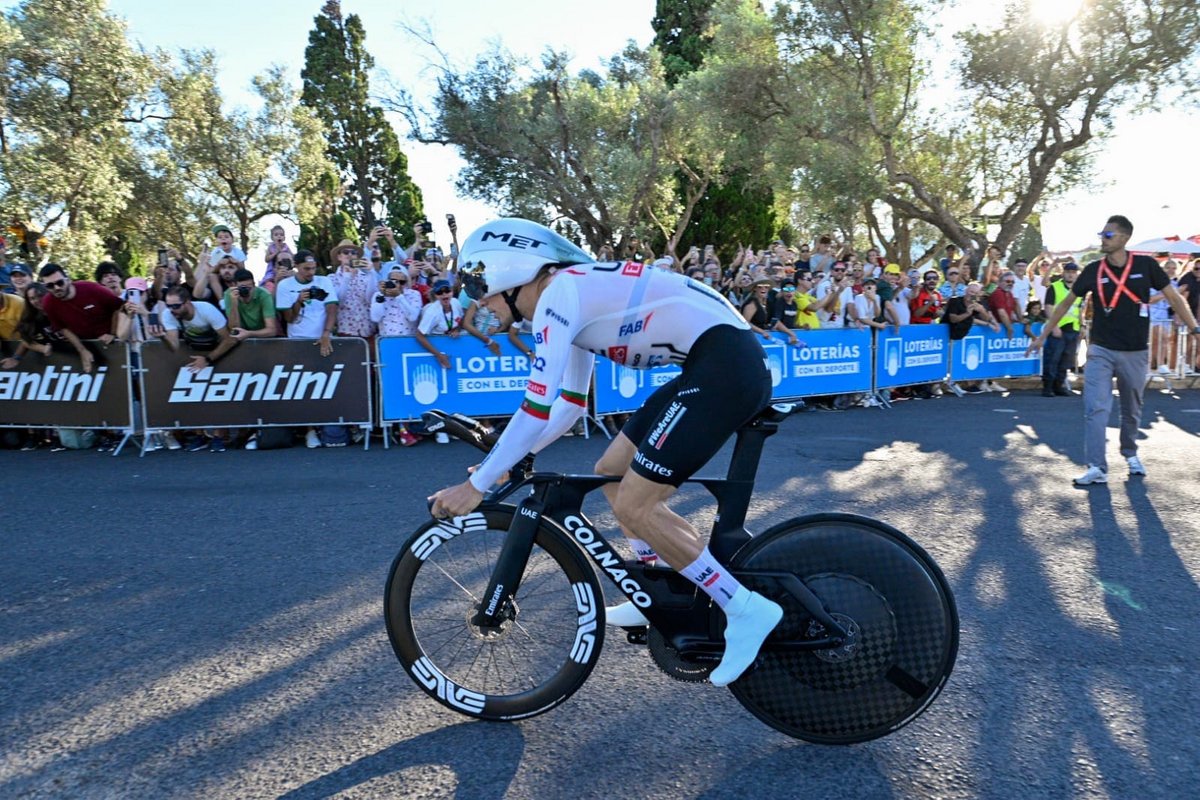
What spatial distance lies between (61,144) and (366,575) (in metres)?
24.5

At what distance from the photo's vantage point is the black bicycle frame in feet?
9.52

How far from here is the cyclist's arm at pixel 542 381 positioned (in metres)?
2.71

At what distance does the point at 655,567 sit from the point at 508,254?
1.21m

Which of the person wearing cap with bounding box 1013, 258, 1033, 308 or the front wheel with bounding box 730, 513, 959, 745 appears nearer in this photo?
the front wheel with bounding box 730, 513, 959, 745

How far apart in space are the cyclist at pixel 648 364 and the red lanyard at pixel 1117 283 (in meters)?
5.26

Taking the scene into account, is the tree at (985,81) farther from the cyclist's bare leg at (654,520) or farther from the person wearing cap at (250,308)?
the cyclist's bare leg at (654,520)

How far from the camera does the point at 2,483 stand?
298 inches

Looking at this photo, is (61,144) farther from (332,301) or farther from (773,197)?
(773,197)

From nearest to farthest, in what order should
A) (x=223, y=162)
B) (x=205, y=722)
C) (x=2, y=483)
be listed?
(x=205, y=722)
(x=2, y=483)
(x=223, y=162)

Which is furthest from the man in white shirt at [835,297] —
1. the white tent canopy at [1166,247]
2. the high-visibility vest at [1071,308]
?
the white tent canopy at [1166,247]

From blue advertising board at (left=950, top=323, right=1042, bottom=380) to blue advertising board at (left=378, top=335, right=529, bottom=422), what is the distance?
795cm

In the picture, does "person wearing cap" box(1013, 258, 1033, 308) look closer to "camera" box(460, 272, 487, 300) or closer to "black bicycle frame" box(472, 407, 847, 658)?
"black bicycle frame" box(472, 407, 847, 658)

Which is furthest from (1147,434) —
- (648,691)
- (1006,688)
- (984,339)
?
(648,691)

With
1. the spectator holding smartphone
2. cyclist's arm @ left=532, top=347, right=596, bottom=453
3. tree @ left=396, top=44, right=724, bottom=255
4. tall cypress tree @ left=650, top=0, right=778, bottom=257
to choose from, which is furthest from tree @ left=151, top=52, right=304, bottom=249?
cyclist's arm @ left=532, top=347, right=596, bottom=453
